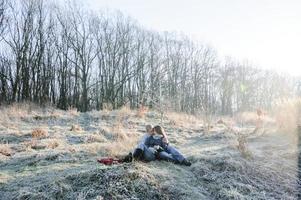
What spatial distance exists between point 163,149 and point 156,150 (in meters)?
0.25

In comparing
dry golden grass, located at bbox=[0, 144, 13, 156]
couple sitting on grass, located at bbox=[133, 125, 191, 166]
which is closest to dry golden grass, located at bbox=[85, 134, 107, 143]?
dry golden grass, located at bbox=[0, 144, 13, 156]

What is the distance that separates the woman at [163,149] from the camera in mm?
7664

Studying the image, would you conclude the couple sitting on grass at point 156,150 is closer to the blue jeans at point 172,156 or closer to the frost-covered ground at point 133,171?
the blue jeans at point 172,156

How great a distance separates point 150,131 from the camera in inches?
328

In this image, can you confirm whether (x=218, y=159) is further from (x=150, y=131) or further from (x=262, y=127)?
(x=262, y=127)

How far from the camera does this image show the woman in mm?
7664

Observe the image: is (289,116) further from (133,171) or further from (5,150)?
(5,150)

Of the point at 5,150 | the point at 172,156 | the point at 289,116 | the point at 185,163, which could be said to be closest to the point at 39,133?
the point at 5,150

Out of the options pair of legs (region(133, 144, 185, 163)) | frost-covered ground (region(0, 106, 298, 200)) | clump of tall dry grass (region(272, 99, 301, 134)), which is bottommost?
frost-covered ground (region(0, 106, 298, 200))

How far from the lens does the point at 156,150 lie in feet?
25.7

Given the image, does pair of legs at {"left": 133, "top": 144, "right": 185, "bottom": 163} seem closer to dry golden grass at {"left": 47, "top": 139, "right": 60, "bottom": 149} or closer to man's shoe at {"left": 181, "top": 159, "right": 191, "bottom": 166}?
man's shoe at {"left": 181, "top": 159, "right": 191, "bottom": 166}

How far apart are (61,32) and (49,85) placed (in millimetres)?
4801

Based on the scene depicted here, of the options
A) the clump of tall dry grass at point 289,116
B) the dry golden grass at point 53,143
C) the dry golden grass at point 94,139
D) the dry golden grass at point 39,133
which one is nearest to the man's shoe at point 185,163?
the dry golden grass at point 53,143

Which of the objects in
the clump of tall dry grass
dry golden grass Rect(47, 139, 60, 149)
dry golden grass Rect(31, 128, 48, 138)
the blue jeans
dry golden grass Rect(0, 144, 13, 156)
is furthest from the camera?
the clump of tall dry grass
